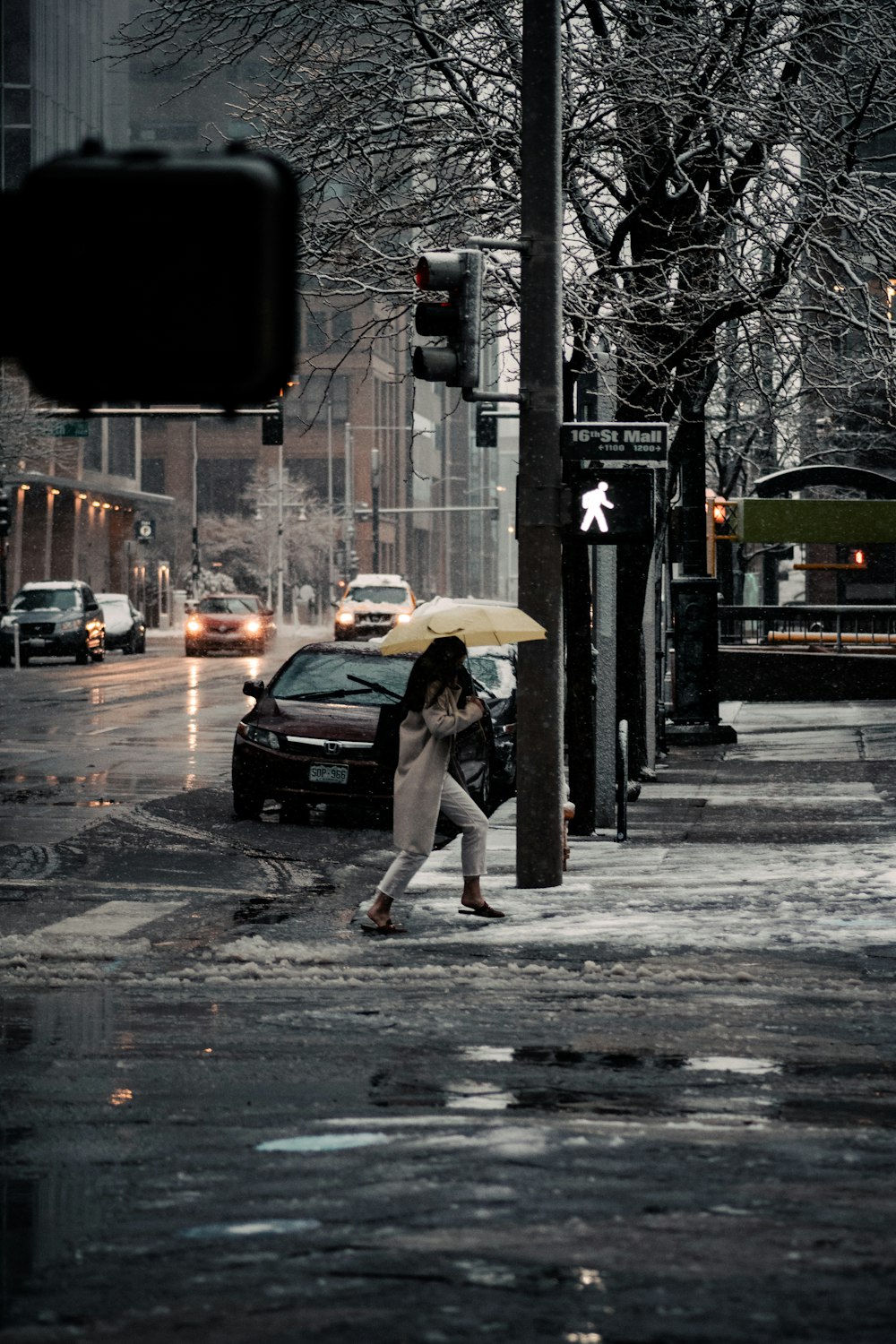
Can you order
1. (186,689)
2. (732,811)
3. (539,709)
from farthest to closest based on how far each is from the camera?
(186,689)
(732,811)
(539,709)

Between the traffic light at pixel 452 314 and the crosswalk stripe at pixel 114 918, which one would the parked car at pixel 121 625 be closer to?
the crosswalk stripe at pixel 114 918

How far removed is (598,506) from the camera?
13016 mm

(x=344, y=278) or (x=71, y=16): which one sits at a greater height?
(x=71, y=16)

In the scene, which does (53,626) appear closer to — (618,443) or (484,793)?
(484,793)

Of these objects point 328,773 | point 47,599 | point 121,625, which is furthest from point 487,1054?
point 121,625

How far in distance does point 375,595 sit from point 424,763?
46.7 m

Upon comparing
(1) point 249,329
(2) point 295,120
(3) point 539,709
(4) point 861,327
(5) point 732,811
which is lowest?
(5) point 732,811

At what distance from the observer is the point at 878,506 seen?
3400 centimetres

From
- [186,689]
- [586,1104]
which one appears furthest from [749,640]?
[586,1104]

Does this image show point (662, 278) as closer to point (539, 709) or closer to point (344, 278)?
point (344, 278)

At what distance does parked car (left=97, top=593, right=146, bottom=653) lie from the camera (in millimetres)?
58781

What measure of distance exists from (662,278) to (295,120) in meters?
3.73

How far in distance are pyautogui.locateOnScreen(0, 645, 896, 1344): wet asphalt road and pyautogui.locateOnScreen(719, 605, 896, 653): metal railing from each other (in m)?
25.2

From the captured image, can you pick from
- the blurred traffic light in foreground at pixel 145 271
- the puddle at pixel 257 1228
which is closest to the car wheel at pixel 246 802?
the puddle at pixel 257 1228
